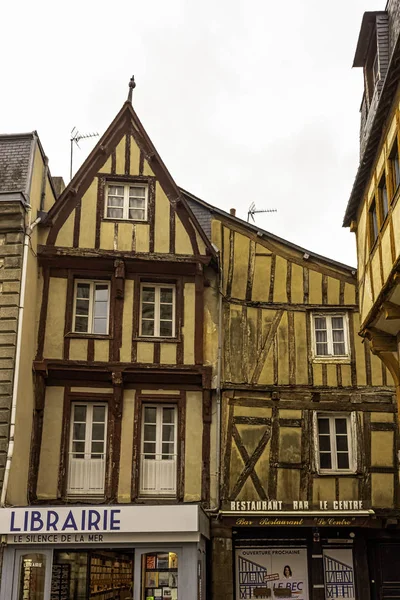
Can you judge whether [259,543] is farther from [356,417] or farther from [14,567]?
[14,567]

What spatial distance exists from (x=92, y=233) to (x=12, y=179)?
1841mm

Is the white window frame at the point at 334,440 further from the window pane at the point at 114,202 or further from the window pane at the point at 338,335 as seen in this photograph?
the window pane at the point at 114,202

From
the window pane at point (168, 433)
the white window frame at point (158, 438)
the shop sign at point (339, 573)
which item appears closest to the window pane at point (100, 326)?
the white window frame at point (158, 438)

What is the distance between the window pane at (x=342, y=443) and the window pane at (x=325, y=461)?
28 centimetres

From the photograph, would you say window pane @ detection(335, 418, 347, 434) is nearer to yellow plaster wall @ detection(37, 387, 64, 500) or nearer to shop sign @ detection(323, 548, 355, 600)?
shop sign @ detection(323, 548, 355, 600)

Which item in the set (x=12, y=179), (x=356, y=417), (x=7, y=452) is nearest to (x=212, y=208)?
(x=12, y=179)

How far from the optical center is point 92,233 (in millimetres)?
14867

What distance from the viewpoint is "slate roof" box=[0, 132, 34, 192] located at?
14.1 meters

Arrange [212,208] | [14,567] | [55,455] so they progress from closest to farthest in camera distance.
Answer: [14,567] → [55,455] → [212,208]

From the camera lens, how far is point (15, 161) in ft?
47.4

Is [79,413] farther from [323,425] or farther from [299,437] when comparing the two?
[323,425]

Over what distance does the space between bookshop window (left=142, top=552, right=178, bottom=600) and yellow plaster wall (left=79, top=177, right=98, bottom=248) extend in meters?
6.03

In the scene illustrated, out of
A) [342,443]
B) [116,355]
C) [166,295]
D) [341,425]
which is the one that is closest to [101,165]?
[166,295]

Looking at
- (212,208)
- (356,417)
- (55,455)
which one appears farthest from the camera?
(212,208)
